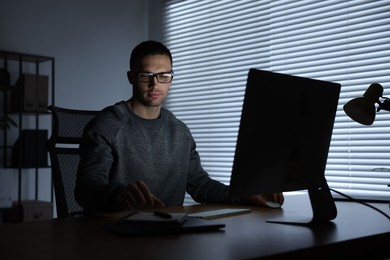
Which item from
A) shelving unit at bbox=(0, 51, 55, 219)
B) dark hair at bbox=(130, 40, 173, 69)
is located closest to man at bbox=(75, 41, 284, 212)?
dark hair at bbox=(130, 40, 173, 69)

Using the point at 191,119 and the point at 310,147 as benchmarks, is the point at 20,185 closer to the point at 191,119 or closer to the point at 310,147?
the point at 191,119

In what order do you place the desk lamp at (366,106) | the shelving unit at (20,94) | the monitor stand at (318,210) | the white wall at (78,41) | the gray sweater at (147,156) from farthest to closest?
the white wall at (78,41) < the shelving unit at (20,94) < the gray sweater at (147,156) < the desk lamp at (366,106) < the monitor stand at (318,210)

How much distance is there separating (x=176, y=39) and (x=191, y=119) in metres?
0.77

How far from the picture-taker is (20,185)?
12.0 feet

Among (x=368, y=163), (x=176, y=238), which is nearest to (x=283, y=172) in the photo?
(x=176, y=238)

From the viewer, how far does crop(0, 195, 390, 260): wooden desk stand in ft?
3.13

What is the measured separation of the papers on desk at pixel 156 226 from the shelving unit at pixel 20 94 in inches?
103

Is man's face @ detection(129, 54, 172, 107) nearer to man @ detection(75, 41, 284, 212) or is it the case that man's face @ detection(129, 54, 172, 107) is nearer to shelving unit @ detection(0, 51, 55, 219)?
man @ detection(75, 41, 284, 212)

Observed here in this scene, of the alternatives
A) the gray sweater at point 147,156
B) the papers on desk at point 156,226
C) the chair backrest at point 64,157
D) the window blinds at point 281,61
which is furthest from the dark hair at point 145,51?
the window blinds at point 281,61

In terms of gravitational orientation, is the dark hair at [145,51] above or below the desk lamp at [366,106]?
above

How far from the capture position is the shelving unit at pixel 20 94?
3.58m

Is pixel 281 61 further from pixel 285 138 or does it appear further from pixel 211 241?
pixel 211 241

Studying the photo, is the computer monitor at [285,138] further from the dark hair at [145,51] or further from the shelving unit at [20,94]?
the shelving unit at [20,94]

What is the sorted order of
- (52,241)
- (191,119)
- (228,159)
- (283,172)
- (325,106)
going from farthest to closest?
(191,119), (228,159), (325,106), (283,172), (52,241)
